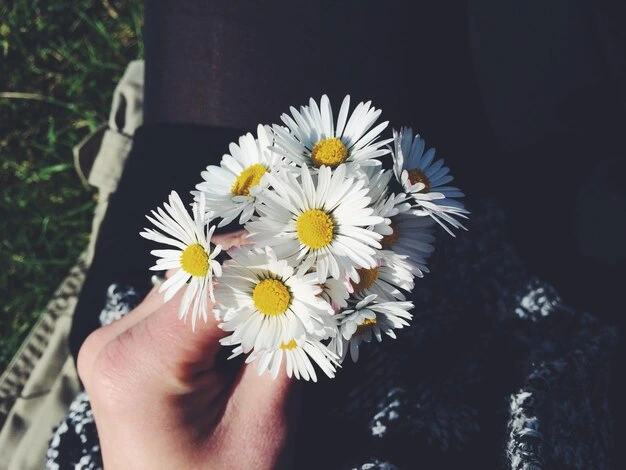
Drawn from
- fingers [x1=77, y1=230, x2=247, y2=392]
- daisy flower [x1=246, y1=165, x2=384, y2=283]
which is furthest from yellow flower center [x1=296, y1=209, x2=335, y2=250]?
fingers [x1=77, y1=230, x2=247, y2=392]

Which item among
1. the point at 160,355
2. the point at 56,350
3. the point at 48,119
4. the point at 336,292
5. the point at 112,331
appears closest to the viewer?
the point at 336,292

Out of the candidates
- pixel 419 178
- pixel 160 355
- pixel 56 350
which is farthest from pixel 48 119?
pixel 419 178

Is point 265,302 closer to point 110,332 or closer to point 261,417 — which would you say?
point 261,417

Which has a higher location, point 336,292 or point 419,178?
Result: point 419,178

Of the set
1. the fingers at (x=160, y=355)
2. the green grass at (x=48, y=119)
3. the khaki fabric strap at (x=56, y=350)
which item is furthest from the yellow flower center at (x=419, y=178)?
the green grass at (x=48, y=119)

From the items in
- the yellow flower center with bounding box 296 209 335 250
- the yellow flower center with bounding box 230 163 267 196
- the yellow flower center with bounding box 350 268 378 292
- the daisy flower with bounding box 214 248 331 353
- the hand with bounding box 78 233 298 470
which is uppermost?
the yellow flower center with bounding box 230 163 267 196

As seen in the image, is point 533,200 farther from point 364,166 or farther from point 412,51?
point 364,166

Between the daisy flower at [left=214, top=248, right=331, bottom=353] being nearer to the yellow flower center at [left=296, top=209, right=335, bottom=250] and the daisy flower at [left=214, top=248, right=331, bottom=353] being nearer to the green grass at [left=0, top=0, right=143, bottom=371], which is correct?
the yellow flower center at [left=296, top=209, right=335, bottom=250]
